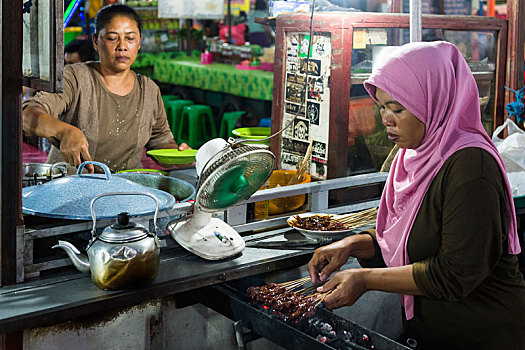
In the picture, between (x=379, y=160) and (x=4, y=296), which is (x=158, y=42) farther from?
(x=4, y=296)

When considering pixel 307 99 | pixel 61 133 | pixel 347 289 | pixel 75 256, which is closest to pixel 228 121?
pixel 307 99

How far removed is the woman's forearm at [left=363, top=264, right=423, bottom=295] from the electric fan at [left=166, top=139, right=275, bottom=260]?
47 cm

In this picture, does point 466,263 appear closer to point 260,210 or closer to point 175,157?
point 260,210

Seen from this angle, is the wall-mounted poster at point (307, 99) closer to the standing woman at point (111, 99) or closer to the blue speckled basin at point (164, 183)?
the standing woman at point (111, 99)

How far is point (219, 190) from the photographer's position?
2.00 m

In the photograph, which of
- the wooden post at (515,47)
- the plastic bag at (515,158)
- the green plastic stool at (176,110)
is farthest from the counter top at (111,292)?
the green plastic stool at (176,110)

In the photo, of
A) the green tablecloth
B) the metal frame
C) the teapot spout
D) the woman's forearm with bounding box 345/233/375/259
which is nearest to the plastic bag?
the woman's forearm with bounding box 345/233/375/259

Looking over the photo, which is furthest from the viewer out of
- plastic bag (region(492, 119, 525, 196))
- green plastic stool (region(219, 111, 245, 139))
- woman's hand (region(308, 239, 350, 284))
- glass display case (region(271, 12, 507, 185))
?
green plastic stool (region(219, 111, 245, 139))

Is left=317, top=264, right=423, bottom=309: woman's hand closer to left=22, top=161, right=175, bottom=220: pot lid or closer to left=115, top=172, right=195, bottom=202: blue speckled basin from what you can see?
left=22, top=161, right=175, bottom=220: pot lid

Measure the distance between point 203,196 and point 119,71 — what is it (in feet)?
5.01

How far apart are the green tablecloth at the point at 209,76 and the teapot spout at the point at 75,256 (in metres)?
5.64

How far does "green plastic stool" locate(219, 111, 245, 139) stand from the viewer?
304 inches

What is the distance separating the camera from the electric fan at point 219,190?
6.32 ft

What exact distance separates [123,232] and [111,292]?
0.18m
